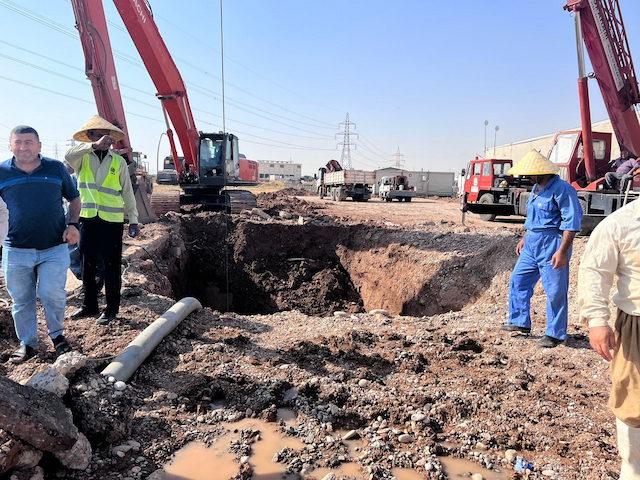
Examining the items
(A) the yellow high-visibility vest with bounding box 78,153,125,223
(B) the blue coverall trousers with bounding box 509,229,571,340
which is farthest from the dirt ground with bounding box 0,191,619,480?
(A) the yellow high-visibility vest with bounding box 78,153,125,223

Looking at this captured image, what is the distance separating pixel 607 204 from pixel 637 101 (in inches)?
104

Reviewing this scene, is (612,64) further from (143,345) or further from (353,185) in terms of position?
(353,185)

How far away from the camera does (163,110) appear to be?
438 inches

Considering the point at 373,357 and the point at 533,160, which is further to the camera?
the point at 533,160

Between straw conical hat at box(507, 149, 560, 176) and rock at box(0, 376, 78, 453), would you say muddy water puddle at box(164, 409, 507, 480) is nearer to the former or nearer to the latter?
rock at box(0, 376, 78, 453)

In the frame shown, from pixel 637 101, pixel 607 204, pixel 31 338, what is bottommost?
pixel 31 338

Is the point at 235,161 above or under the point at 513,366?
above

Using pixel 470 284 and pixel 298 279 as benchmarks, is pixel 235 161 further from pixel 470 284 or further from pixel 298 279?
pixel 470 284

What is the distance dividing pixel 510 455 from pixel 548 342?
6.31ft

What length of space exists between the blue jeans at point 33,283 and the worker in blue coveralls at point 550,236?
4352 mm

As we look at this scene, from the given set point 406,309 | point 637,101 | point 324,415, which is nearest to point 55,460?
point 324,415

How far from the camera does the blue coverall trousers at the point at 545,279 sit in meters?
4.07

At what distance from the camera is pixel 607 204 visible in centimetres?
964

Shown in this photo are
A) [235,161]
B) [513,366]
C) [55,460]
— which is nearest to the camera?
[55,460]
